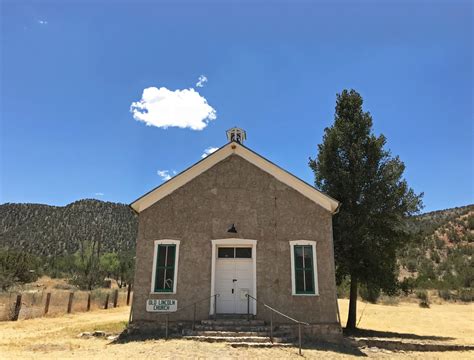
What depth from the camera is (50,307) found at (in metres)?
21.9

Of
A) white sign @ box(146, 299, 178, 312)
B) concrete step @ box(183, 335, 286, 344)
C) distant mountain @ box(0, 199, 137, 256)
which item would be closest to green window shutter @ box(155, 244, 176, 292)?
white sign @ box(146, 299, 178, 312)

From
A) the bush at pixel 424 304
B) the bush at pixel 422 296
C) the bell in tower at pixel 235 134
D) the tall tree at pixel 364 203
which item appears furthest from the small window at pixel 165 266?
the bush at pixel 422 296

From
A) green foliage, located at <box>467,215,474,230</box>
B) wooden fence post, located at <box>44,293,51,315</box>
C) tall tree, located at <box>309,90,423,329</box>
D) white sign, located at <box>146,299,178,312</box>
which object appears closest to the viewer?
white sign, located at <box>146,299,178,312</box>

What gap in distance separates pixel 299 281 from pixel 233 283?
2.53 metres

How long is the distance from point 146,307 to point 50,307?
1098 centimetres

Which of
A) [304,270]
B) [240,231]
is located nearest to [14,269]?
[240,231]

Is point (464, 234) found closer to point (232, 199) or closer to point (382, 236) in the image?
point (382, 236)

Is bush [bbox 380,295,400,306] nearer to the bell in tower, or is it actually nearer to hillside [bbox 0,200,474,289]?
hillside [bbox 0,200,474,289]

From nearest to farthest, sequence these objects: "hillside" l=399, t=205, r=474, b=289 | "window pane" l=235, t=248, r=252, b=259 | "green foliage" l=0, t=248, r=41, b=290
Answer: "window pane" l=235, t=248, r=252, b=259
"green foliage" l=0, t=248, r=41, b=290
"hillside" l=399, t=205, r=474, b=289

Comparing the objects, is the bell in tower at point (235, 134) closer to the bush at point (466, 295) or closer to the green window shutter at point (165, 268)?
the green window shutter at point (165, 268)

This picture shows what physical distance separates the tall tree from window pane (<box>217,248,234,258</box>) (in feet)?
17.2

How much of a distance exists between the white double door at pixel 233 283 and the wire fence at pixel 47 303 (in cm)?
1141

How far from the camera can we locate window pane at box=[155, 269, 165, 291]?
47.4 feet

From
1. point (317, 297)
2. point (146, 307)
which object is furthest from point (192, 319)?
point (317, 297)
